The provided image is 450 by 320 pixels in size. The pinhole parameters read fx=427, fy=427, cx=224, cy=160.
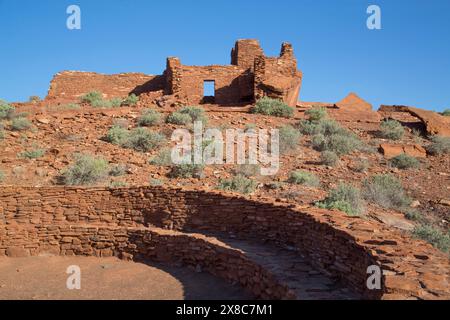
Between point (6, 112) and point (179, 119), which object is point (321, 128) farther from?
point (6, 112)

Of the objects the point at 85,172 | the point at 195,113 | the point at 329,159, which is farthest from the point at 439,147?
the point at 85,172

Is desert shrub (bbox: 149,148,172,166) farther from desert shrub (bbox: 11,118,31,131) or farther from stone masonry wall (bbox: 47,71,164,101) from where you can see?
stone masonry wall (bbox: 47,71,164,101)

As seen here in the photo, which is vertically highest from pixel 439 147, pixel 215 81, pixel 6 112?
pixel 215 81

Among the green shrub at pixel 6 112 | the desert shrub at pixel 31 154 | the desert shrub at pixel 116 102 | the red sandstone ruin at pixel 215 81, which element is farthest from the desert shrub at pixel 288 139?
the green shrub at pixel 6 112

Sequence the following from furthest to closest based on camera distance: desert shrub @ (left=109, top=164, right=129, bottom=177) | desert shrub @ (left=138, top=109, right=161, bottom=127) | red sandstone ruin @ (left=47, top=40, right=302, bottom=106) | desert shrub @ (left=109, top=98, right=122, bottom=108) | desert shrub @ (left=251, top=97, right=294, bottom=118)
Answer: desert shrub @ (left=109, top=98, right=122, bottom=108), red sandstone ruin @ (left=47, top=40, right=302, bottom=106), desert shrub @ (left=251, top=97, right=294, bottom=118), desert shrub @ (left=138, top=109, right=161, bottom=127), desert shrub @ (left=109, top=164, right=129, bottom=177)

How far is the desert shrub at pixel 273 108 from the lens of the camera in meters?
15.3

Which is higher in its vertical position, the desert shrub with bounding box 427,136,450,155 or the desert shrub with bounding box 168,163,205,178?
the desert shrub with bounding box 427,136,450,155

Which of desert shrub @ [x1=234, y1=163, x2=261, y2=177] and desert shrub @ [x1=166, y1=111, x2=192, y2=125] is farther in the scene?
desert shrub @ [x1=166, y1=111, x2=192, y2=125]

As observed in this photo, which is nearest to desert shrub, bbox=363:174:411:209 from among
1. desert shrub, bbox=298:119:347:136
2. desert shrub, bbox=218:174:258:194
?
desert shrub, bbox=218:174:258:194

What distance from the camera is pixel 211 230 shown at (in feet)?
24.0

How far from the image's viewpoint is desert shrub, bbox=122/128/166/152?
11871 mm

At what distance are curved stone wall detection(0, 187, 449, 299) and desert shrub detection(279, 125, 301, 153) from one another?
4.88 meters

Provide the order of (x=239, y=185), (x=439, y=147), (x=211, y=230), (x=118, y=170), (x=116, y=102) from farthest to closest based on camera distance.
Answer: (x=116, y=102)
(x=439, y=147)
(x=118, y=170)
(x=239, y=185)
(x=211, y=230)

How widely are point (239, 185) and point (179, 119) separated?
5.44 meters
